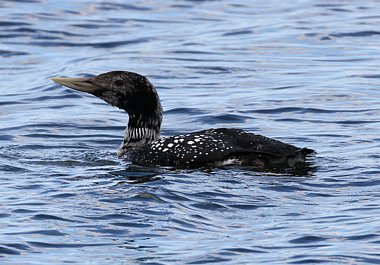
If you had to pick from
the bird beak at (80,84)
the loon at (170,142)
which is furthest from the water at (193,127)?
the bird beak at (80,84)

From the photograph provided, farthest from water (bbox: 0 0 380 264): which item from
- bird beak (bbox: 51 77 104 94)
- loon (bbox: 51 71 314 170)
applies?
bird beak (bbox: 51 77 104 94)

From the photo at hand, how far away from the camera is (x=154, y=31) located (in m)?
20.2

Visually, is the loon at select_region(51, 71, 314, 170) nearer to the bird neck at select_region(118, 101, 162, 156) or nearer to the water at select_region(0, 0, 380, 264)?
the bird neck at select_region(118, 101, 162, 156)

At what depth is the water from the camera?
8938 mm

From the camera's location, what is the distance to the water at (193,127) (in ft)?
29.3

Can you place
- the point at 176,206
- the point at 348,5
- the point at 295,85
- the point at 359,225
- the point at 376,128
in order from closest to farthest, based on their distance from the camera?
the point at 359,225
the point at 176,206
the point at 376,128
the point at 295,85
the point at 348,5

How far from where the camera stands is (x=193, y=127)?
46.1ft

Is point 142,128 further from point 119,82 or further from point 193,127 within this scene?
point 193,127

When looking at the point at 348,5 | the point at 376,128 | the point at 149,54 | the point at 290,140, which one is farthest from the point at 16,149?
the point at 348,5

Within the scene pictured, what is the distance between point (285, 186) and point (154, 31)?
1012 cm

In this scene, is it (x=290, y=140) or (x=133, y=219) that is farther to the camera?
(x=290, y=140)

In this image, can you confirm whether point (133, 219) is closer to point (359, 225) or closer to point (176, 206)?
point (176, 206)

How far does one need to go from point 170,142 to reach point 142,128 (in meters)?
0.97

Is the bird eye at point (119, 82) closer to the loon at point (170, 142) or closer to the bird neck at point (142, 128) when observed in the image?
the loon at point (170, 142)
